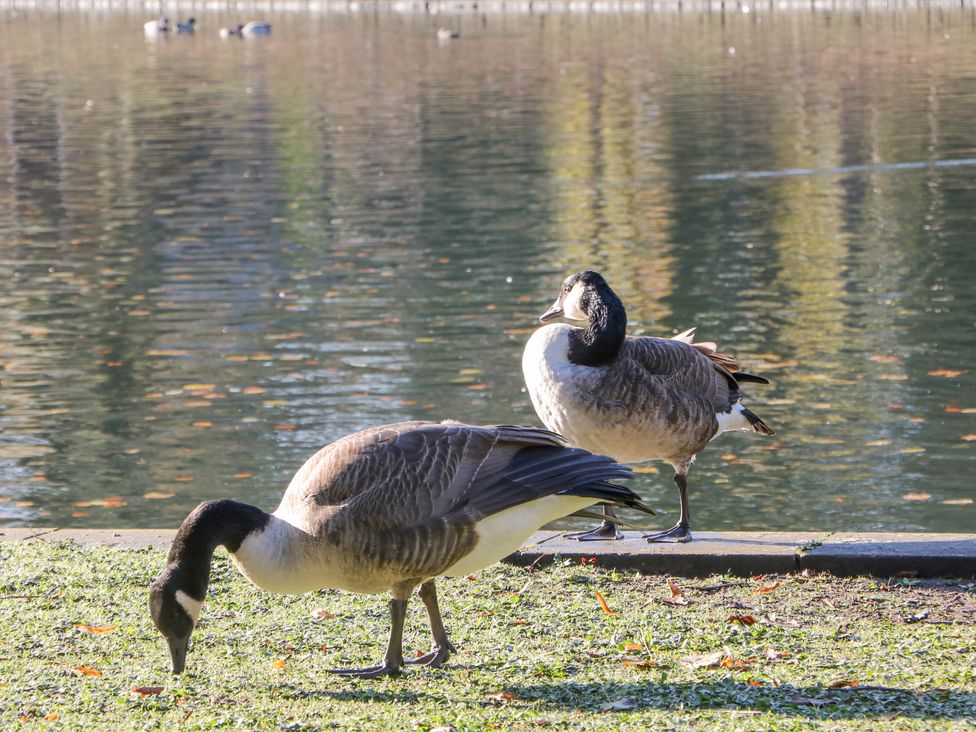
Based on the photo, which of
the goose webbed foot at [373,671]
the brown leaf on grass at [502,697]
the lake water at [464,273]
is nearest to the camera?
the brown leaf on grass at [502,697]

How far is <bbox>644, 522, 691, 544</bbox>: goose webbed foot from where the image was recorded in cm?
776

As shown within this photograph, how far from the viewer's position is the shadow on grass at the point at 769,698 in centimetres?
537

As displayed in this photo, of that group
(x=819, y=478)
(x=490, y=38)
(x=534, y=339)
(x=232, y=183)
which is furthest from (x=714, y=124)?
(x=490, y=38)

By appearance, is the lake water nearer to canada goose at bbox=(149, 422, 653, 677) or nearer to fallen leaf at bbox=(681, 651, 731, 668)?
fallen leaf at bbox=(681, 651, 731, 668)

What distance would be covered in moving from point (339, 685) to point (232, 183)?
82.9 feet

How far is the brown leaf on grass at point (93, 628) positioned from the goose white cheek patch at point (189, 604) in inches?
40.4

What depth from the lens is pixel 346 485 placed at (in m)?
5.76

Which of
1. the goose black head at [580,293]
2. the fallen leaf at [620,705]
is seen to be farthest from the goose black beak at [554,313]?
the fallen leaf at [620,705]

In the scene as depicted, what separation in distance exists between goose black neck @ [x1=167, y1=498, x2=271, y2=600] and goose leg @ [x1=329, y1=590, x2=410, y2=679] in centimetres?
71

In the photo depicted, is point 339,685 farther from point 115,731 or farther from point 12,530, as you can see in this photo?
point 12,530

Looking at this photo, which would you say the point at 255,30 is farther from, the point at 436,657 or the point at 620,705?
the point at 620,705

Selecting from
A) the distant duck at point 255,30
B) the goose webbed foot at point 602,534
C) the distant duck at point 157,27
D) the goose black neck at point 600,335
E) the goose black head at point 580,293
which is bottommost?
the goose webbed foot at point 602,534

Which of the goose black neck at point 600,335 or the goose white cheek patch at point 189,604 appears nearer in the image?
the goose white cheek patch at point 189,604

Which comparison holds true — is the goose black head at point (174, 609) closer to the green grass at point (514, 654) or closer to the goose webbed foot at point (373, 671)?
the green grass at point (514, 654)
